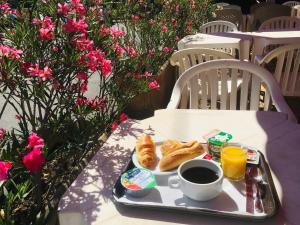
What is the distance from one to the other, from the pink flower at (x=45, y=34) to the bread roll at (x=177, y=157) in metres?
0.86

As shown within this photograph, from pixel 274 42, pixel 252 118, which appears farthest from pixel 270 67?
pixel 252 118

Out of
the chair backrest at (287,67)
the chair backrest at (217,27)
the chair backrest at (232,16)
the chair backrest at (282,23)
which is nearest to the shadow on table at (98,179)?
the chair backrest at (287,67)

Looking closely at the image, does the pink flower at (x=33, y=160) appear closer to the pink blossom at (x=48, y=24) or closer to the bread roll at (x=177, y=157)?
the bread roll at (x=177, y=157)

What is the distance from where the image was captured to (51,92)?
1.93m

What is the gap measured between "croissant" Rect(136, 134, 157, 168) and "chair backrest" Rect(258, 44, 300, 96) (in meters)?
1.94

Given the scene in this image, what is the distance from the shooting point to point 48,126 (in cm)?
215

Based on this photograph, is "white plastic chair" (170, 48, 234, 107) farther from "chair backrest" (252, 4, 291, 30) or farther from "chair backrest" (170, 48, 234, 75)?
"chair backrest" (252, 4, 291, 30)

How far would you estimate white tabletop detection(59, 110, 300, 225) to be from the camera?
1.06m

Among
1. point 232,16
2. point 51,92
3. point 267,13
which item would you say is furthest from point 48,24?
point 267,13

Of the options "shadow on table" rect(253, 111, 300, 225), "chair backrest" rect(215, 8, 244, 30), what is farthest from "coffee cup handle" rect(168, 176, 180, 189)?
"chair backrest" rect(215, 8, 244, 30)

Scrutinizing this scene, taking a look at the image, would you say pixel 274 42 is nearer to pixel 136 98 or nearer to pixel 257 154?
pixel 136 98

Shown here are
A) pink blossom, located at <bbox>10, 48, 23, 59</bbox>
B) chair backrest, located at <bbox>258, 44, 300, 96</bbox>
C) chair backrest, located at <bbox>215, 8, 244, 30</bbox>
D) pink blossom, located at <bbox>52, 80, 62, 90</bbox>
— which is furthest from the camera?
chair backrest, located at <bbox>215, 8, 244, 30</bbox>

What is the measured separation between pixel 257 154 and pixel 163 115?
0.58 metres

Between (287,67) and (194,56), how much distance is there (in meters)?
0.85
